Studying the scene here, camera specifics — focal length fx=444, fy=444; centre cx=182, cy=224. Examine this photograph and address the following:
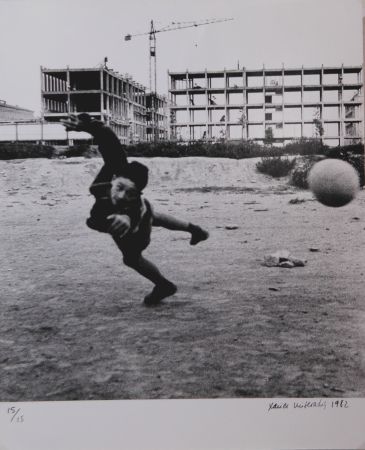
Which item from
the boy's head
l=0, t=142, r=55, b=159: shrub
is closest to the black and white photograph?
the boy's head

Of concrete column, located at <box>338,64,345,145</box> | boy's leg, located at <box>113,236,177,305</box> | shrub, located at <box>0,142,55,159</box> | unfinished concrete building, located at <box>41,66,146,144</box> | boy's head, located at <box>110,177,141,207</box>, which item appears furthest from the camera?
shrub, located at <box>0,142,55,159</box>

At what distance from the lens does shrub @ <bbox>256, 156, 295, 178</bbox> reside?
1.97 meters

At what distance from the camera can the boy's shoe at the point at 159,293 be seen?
1499 mm

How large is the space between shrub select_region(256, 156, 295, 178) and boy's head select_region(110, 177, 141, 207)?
0.84 m

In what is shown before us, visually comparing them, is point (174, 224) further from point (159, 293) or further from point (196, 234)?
point (159, 293)

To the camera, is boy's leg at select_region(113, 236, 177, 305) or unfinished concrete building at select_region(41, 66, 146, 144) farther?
unfinished concrete building at select_region(41, 66, 146, 144)

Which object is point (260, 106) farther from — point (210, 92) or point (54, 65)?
point (54, 65)

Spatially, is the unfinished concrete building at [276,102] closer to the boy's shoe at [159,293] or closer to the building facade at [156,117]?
the building facade at [156,117]

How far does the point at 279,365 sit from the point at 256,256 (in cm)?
63

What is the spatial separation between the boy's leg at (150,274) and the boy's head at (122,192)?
156mm

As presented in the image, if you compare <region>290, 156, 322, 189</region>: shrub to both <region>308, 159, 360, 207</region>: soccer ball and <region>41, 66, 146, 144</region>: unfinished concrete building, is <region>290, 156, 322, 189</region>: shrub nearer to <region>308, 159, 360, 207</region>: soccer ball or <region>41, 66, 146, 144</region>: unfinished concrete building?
<region>308, 159, 360, 207</region>: soccer ball

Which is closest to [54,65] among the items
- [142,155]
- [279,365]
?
[142,155]

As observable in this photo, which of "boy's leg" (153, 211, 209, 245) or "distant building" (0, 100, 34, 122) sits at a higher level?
"distant building" (0, 100, 34, 122)

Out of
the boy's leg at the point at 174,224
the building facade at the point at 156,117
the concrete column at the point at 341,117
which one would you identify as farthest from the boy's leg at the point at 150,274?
the concrete column at the point at 341,117
